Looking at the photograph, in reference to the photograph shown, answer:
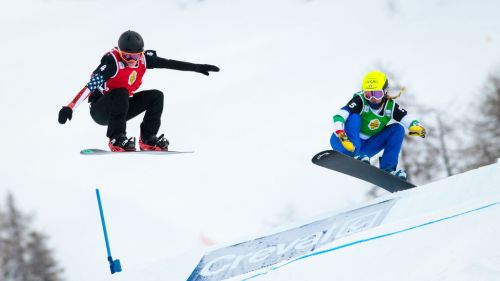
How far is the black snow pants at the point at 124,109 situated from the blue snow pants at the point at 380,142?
1793mm

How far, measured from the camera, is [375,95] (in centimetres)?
754

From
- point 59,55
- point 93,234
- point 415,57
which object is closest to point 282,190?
point 93,234

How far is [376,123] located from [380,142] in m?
0.21

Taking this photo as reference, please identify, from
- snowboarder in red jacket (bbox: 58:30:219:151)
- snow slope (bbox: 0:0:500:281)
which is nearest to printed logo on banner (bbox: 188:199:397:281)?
snowboarder in red jacket (bbox: 58:30:219:151)

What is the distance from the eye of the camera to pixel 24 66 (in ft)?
307

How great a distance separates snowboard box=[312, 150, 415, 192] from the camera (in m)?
7.01

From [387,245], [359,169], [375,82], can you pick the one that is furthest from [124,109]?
[387,245]

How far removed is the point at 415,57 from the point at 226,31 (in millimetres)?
22545

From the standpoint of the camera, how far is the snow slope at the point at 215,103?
218 ft

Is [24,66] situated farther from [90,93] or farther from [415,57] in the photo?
[90,93]

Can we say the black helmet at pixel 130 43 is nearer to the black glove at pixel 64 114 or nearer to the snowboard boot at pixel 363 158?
the black glove at pixel 64 114

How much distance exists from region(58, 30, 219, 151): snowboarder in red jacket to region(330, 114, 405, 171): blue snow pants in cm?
151

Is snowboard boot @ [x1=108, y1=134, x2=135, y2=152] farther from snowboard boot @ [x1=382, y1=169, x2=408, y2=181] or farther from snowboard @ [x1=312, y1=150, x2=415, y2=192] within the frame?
snowboard boot @ [x1=382, y1=169, x2=408, y2=181]

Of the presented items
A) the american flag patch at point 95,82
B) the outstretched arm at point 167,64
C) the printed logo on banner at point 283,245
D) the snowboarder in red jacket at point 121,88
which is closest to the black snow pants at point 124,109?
the snowboarder in red jacket at point 121,88
